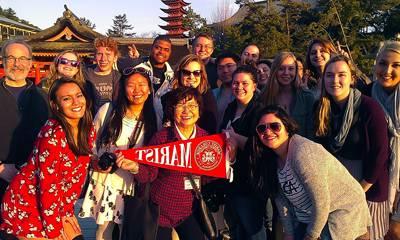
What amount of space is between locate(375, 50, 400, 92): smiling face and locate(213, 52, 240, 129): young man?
5.13 feet

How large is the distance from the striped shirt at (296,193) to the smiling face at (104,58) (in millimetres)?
2961

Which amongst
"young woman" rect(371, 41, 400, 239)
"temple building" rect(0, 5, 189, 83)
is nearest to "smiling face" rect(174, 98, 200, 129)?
"young woman" rect(371, 41, 400, 239)

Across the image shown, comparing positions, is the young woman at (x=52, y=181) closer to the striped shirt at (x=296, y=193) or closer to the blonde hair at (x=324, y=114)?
the striped shirt at (x=296, y=193)

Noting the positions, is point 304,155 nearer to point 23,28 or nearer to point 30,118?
point 30,118

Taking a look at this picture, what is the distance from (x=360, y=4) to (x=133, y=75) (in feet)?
72.7

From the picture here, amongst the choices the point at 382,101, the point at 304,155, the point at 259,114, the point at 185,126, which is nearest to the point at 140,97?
the point at 185,126

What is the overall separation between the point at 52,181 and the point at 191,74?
175cm

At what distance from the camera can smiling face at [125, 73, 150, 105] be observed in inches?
133

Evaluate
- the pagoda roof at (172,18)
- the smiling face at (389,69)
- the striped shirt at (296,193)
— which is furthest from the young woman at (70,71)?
the pagoda roof at (172,18)

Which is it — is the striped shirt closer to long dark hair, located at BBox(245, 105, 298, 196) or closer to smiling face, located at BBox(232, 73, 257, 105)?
long dark hair, located at BBox(245, 105, 298, 196)


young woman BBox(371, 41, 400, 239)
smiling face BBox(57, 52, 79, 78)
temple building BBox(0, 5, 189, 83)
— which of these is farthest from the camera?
temple building BBox(0, 5, 189, 83)

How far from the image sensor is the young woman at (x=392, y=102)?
3330mm

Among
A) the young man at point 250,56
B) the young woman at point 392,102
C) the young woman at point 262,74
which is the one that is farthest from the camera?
the young man at point 250,56

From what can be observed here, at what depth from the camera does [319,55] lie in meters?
4.48
